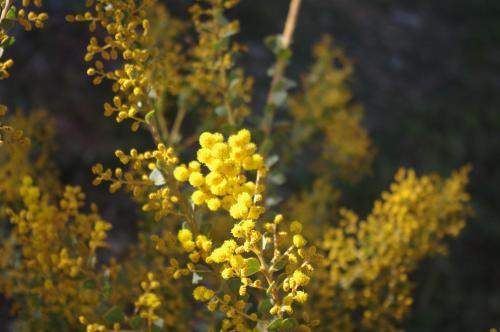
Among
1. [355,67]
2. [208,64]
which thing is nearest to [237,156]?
[208,64]

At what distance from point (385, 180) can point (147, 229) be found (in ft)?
7.24

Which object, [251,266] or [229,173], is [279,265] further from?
[229,173]

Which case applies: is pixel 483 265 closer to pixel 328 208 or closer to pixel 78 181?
pixel 328 208

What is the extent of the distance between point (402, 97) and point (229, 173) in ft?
13.8

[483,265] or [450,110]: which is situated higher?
[450,110]

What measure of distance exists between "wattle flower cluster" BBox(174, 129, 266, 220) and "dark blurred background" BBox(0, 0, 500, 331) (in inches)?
82.1

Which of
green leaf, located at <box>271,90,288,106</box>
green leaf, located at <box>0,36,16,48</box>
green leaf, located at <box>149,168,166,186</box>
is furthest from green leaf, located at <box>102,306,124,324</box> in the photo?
green leaf, located at <box>271,90,288,106</box>

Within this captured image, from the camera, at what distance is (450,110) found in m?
4.62

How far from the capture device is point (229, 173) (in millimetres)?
971

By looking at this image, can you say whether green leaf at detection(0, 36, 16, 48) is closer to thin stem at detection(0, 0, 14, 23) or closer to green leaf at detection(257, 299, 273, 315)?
thin stem at detection(0, 0, 14, 23)

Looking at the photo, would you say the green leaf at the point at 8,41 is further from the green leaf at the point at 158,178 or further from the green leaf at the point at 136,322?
the green leaf at the point at 136,322

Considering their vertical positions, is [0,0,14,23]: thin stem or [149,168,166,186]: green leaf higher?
[0,0,14,23]: thin stem

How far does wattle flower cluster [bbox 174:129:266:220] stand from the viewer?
951 millimetres

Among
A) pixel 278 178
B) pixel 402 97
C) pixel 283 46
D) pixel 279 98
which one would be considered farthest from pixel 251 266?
pixel 402 97
